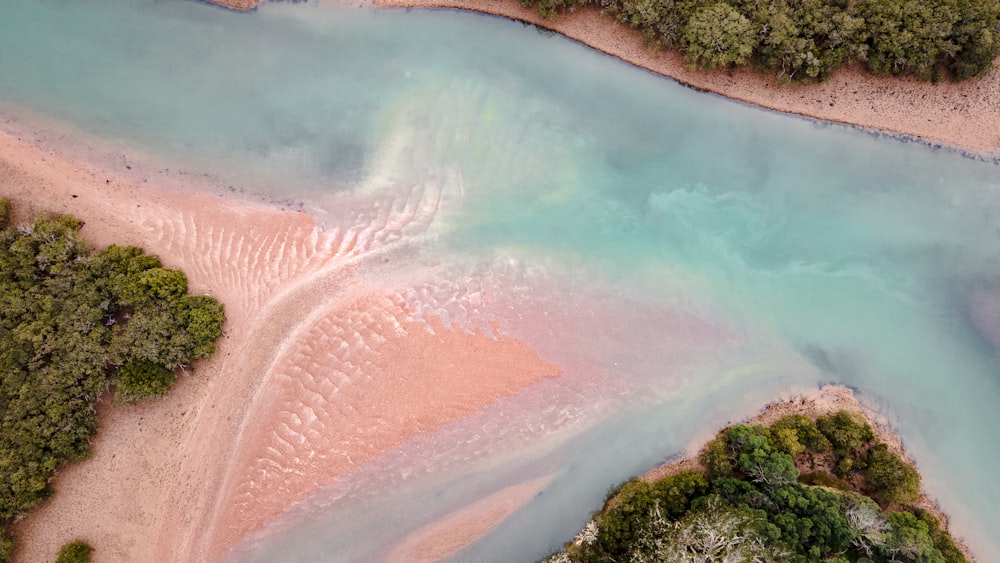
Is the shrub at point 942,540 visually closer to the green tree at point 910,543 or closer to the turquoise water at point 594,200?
the green tree at point 910,543

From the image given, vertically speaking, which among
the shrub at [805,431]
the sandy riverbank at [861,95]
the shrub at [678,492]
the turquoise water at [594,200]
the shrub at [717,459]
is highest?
the sandy riverbank at [861,95]

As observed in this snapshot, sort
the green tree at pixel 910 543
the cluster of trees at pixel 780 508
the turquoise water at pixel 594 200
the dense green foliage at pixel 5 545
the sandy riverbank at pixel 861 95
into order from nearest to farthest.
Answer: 1. the cluster of trees at pixel 780 508
2. the dense green foliage at pixel 5 545
3. the green tree at pixel 910 543
4. the turquoise water at pixel 594 200
5. the sandy riverbank at pixel 861 95

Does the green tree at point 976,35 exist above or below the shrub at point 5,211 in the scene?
above

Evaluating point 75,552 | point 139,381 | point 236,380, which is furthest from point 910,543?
point 75,552

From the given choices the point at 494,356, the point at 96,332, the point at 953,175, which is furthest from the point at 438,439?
the point at 953,175

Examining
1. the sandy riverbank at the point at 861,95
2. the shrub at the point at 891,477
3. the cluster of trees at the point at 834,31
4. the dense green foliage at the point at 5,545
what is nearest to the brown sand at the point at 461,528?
the shrub at the point at 891,477

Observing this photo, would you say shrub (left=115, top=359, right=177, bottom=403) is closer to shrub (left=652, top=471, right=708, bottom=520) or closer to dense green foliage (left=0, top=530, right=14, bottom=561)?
dense green foliage (left=0, top=530, right=14, bottom=561)
